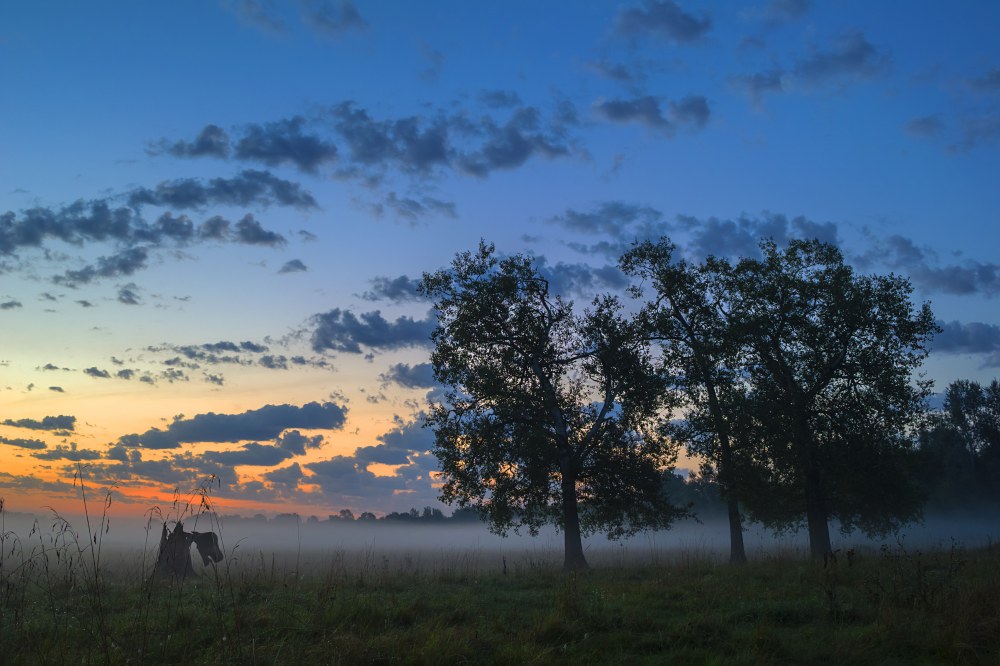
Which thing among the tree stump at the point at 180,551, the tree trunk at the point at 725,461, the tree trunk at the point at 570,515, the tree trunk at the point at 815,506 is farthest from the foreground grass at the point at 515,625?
the tree trunk at the point at 725,461

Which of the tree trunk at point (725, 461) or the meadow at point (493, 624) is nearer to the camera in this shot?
the meadow at point (493, 624)

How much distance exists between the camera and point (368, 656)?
8.18 m

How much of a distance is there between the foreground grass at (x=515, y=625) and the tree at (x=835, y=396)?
13747mm

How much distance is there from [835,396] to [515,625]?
74.3ft

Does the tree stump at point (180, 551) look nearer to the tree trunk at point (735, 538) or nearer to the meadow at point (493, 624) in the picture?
the meadow at point (493, 624)

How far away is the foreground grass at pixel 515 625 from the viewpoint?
838 centimetres

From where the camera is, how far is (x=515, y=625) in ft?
33.8

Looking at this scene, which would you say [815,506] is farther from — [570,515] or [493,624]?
[493,624]

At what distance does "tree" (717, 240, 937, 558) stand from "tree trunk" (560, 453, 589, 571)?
8018mm

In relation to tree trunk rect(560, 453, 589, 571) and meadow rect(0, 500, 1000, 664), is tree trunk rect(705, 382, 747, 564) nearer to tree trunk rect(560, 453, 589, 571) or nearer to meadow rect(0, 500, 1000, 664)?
tree trunk rect(560, 453, 589, 571)

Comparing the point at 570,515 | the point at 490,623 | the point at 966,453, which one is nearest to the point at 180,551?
the point at 490,623

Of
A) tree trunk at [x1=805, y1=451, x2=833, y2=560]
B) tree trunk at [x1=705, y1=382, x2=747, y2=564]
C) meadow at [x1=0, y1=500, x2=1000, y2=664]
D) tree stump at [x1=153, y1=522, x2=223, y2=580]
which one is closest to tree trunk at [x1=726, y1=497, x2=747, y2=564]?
tree trunk at [x1=705, y1=382, x2=747, y2=564]

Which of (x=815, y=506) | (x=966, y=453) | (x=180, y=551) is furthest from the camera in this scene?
(x=966, y=453)

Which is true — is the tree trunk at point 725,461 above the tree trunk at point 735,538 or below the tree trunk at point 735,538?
above
